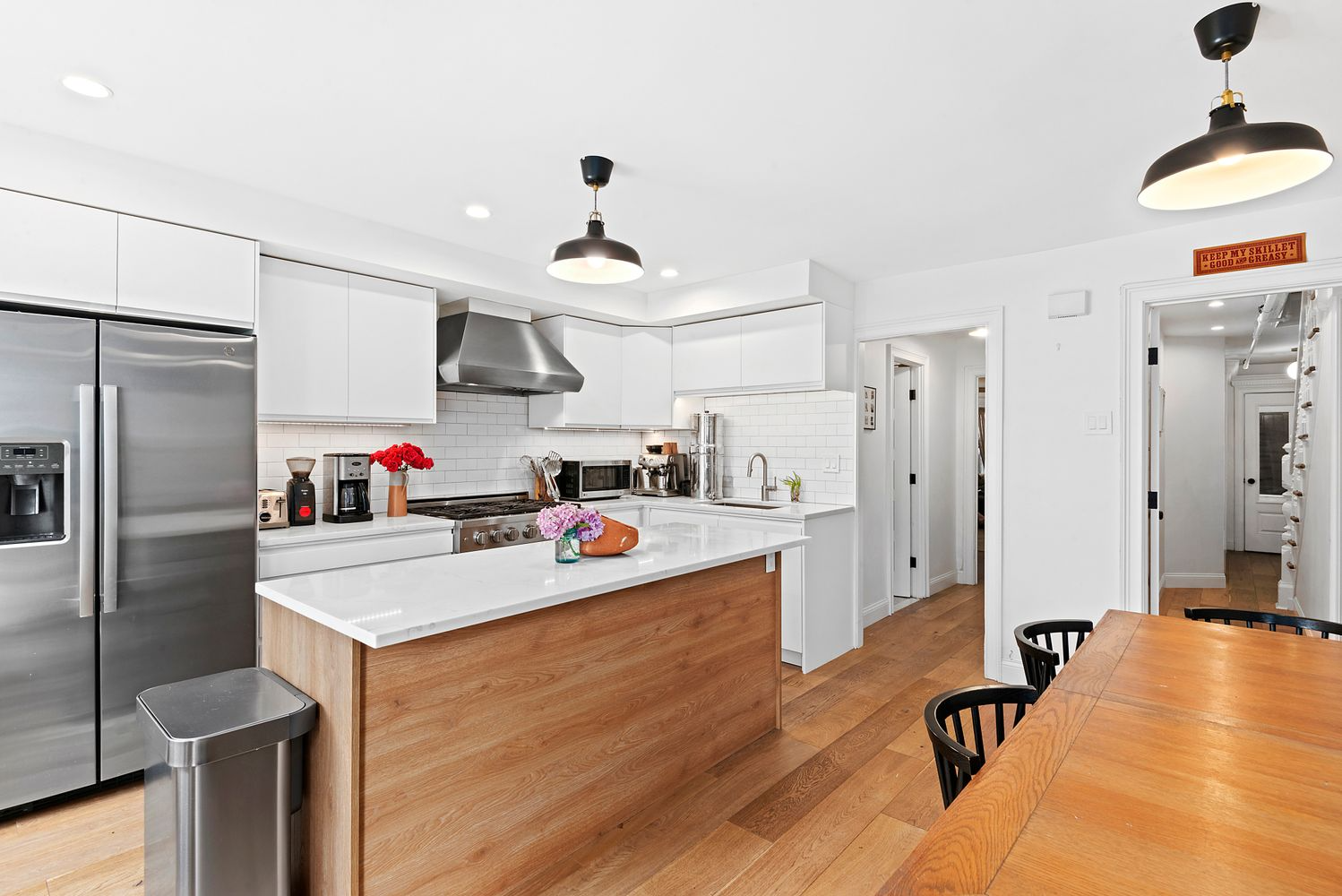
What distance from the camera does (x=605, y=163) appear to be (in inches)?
97.2

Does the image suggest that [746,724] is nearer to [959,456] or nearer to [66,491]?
[66,491]

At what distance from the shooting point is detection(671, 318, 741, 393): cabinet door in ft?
14.9

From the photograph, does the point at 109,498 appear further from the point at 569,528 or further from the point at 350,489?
the point at 569,528

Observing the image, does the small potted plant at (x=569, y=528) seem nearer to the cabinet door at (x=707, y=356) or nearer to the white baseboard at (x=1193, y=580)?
the cabinet door at (x=707, y=356)

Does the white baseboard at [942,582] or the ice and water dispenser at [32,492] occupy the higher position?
the ice and water dispenser at [32,492]

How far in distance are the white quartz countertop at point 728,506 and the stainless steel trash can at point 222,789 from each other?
2.74 meters

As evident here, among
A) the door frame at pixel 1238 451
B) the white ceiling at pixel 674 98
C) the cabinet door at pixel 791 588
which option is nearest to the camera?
the white ceiling at pixel 674 98

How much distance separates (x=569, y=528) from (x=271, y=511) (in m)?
1.81

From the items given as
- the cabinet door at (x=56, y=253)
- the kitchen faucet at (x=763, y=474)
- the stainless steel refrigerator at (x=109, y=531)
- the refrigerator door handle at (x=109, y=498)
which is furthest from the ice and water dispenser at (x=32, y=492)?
the kitchen faucet at (x=763, y=474)

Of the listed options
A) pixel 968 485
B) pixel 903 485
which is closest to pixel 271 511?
pixel 903 485

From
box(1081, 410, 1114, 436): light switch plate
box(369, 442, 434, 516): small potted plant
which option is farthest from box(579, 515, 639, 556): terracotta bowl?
box(1081, 410, 1114, 436): light switch plate

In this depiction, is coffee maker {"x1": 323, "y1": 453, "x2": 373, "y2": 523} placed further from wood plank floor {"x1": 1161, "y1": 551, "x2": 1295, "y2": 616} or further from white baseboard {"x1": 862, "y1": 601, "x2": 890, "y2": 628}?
wood plank floor {"x1": 1161, "y1": 551, "x2": 1295, "y2": 616}

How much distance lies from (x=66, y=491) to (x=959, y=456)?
A: 6267mm

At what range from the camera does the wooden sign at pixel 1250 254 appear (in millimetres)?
2949
